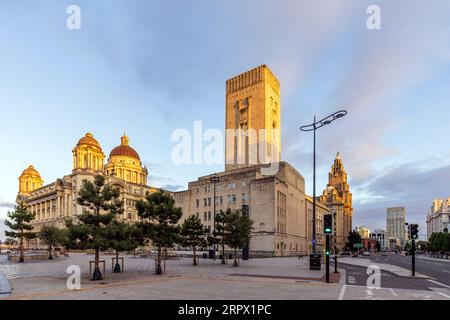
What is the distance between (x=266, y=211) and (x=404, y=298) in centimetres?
6168

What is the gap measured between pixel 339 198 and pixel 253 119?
98.5 metres

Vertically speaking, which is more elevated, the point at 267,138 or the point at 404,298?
the point at 267,138

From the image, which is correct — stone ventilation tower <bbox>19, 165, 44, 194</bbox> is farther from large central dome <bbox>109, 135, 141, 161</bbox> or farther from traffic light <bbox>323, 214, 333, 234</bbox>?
traffic light <bbox>323, 214, 333, 234</bbox>

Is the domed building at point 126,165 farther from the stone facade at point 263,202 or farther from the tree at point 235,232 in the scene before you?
the tree at point 235,232

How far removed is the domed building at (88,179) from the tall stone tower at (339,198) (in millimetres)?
93849

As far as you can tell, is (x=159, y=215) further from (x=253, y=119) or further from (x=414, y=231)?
(x=253, y=119)

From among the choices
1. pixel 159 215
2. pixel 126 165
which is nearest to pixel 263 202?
pixel 159 215

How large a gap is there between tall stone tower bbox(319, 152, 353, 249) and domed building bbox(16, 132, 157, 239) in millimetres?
93849

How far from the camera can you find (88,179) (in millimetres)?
107375

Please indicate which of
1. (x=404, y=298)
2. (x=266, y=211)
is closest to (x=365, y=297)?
(x=404, y=298)

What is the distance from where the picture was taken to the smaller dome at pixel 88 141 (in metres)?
116

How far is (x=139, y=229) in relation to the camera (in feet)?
90.7
